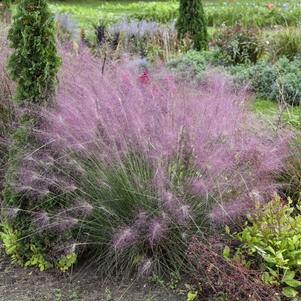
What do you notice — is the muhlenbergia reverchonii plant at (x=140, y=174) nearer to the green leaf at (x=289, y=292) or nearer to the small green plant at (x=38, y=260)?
the small green plant at (x=38, y=260)

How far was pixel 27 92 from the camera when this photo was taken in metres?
4.20

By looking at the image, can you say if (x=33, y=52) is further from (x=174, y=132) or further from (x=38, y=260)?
(x=38, y=260)

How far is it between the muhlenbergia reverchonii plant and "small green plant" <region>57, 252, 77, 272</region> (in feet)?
0.26

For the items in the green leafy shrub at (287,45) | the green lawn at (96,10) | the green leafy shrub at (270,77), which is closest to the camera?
the green leafy shrub at (270,77)

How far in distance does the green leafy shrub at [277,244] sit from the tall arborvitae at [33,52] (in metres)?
1.68

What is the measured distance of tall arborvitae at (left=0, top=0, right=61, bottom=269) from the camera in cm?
405

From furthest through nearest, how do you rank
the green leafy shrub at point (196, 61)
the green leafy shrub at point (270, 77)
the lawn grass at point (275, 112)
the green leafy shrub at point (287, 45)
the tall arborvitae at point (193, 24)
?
1. the tall arborvitae at point (193, 24)
2. the green leafy shrub at point (287, 45)
3. the green leafy shrub at point (196, 61)
4. the green leafy shrub at point (270, 77)
5. the lawn grass at point (275, 112)

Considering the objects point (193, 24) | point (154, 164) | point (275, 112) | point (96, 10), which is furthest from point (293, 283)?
point (96, 10)

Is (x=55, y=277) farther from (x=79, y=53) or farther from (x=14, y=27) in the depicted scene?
(x=79, y=53)

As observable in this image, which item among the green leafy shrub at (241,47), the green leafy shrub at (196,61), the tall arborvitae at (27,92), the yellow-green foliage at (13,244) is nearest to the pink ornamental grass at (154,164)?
the tall arborvitae at (27,92)

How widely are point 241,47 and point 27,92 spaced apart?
6173mm

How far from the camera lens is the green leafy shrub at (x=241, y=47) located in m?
9.60

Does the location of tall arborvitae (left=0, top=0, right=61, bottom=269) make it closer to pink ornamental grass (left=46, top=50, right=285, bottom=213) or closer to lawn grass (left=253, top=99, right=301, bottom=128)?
pink ornamental grass (left=46, top=50, right=285, bottom=213)

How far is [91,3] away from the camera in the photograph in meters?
26.5
